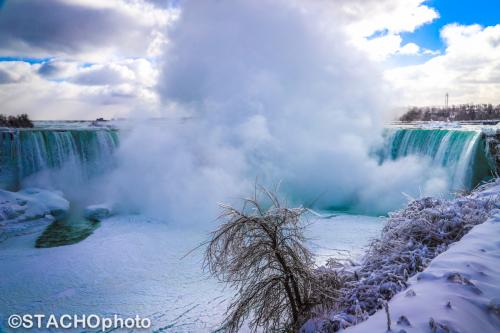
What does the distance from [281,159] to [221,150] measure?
3475mm

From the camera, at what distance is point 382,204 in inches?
703

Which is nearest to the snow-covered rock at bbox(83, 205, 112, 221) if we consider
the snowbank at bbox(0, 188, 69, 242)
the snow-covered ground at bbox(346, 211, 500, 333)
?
the snowbank at bbox(0, 188, 69, 242)

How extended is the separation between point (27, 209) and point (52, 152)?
5297 millimetres

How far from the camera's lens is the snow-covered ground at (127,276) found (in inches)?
298

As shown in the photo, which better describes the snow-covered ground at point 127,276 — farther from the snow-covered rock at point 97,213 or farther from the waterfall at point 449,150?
the waterfall at point 449,150

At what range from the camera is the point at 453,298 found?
3.13m

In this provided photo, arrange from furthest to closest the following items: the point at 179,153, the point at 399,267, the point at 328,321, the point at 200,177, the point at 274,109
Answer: the point at 274,109 → the point at 179,153 → the point at 200,177 → the point at 399,267 → the point at 328,321

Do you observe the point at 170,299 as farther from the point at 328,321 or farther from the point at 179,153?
the point at 179,153

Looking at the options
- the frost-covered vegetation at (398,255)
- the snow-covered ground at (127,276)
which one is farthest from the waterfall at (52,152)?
the frost-covered vegetation at (398,255)

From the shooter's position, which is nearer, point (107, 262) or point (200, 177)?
Result: point (107, 262)

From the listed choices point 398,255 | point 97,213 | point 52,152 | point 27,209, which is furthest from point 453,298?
point 52,152

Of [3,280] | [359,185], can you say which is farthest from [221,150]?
[3,280]

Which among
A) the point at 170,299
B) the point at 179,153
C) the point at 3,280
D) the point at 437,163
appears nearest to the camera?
the point at 170,299

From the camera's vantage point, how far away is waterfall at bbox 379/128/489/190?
15586 mm
